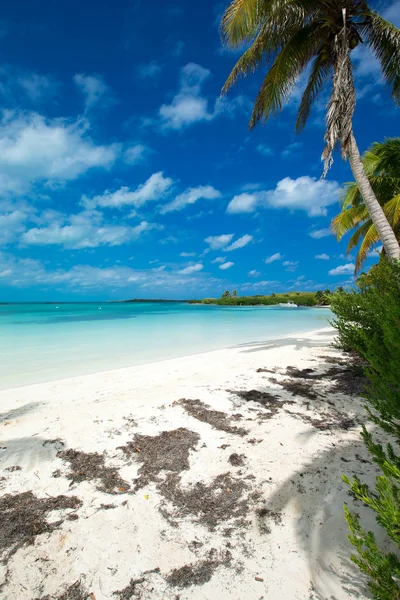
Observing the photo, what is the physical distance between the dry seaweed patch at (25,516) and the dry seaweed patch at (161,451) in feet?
2.03

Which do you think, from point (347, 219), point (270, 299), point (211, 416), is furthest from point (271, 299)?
point (211, 416)

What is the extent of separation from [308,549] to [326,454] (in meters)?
1.11

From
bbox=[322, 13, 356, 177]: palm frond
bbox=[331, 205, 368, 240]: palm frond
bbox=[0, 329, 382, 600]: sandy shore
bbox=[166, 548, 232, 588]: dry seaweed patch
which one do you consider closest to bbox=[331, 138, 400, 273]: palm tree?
bbox=[331, 205, 368, 240]: palm frond

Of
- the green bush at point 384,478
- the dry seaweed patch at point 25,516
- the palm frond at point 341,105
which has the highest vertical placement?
the palm frond at point 341,105

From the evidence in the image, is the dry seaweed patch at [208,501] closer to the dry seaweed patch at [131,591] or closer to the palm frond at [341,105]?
the dry seaweed patch at [131,591]

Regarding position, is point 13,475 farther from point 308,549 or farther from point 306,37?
point 306,37

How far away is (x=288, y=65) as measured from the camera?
26.5 ft

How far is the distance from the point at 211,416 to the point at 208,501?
4.97ft

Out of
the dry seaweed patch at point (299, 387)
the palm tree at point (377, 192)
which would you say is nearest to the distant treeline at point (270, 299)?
the palm tree at point (377, 192)

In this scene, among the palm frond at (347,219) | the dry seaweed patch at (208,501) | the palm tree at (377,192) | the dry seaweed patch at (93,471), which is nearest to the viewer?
the dry seaweed patch at (208,501)

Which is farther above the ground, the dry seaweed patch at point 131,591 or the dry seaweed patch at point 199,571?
the dry seaweed patch at point 199,571

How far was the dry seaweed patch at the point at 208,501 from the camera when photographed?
6.72ft

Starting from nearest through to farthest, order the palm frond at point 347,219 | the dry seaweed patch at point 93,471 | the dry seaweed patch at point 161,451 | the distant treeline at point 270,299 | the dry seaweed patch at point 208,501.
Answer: the dry seaweed patch at point 208,501 → the dry seaweed patch at point 93,471 → the dry seaweed patch at point 161,451 → the palm frond at point 347,219 → the distant treeline at point 270,299

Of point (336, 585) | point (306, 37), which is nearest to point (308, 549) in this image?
point (336, 585)
